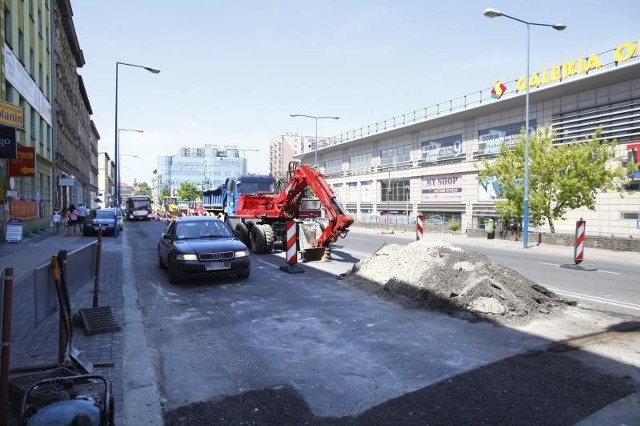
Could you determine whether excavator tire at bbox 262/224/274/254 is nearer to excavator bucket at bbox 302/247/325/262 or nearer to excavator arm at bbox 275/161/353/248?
excavator arm at bbox 275/161/353/248

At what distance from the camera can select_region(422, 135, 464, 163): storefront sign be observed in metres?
39.9

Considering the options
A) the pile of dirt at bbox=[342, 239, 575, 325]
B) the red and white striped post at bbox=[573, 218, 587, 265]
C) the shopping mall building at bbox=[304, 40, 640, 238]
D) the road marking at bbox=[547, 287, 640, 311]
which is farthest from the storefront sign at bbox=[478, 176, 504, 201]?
the pile of dirt at bbox=[342, 239, 575, 325]

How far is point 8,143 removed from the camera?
410 inches

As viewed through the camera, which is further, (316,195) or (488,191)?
(488,191)

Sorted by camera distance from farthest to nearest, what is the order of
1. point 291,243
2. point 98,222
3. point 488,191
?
point 488,191 → point 98,222 → point 291,243

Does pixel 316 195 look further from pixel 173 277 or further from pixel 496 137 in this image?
pixel 496 137

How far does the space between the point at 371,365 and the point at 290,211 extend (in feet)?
38.0

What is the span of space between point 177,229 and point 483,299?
7129 mm

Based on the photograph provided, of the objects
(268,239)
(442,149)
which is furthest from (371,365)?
(442,149)

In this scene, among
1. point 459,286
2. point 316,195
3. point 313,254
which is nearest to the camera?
point 459,286

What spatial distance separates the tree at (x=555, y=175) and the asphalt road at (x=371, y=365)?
1689 cm

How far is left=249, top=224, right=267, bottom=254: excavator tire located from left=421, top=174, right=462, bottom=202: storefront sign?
86.3 feet

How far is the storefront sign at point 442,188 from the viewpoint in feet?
130

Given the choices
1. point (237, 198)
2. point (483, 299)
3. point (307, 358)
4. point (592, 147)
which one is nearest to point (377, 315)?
point (483, 299)
